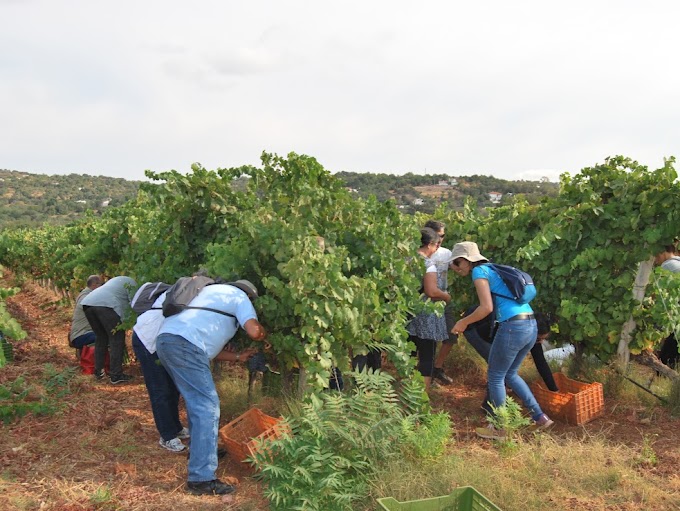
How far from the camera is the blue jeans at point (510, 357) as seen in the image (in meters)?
4.95

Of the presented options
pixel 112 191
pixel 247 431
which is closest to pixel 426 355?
pixel 247 431

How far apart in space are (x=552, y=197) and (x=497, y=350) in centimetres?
279

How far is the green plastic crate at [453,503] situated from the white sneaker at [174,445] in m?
2.42

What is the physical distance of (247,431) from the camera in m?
4.88

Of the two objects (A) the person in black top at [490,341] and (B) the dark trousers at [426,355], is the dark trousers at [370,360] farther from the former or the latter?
(A) the person in black top at [490,341]

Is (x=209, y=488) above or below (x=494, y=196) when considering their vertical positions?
below

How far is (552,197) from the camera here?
707 centimetres

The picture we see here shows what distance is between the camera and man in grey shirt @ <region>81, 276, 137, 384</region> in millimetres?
7301

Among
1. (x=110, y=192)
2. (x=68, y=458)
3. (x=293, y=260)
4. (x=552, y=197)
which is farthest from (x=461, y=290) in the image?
(x=110, y=192)

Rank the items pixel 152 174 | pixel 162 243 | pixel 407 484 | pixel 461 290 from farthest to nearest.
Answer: pixel 461 290 → pixel 162 243 → pixel 152 174 → pixel 407 484

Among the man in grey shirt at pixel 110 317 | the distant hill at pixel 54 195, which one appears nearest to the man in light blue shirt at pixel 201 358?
the man in grey shirt at pixel 110 317

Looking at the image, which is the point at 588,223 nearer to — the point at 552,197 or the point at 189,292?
the point at 552,197

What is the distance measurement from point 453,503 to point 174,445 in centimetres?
262

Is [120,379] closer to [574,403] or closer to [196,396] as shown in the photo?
[196,396]
